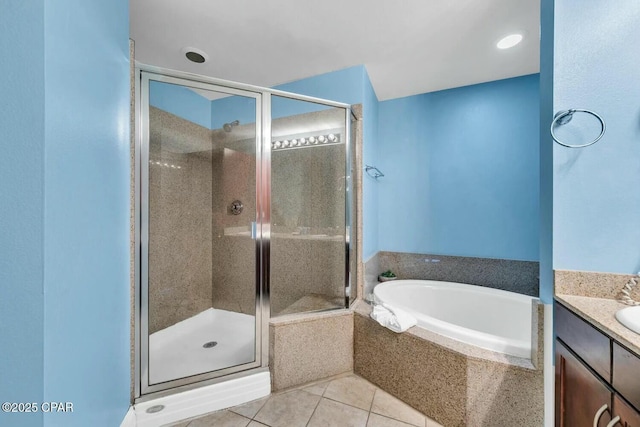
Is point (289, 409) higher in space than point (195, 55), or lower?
lower

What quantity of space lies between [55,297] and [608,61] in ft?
7.85

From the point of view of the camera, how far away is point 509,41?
1.76 m

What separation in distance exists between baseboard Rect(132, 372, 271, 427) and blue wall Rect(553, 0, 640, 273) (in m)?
1.87

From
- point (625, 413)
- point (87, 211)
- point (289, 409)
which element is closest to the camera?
point (625, 413)

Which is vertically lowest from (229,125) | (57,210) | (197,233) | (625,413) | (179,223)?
(625,413)

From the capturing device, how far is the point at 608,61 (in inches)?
42.3

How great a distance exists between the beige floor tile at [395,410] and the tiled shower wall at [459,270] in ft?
2.52

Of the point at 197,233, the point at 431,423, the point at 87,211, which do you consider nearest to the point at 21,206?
the point at 87,211

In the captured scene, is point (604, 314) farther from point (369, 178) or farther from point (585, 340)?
point (369, 178)

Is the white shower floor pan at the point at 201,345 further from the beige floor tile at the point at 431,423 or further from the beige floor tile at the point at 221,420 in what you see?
the beige floor tile at the point at 431,423

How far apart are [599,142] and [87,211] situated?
2237 mm

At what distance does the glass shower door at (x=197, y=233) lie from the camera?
152 centimetres

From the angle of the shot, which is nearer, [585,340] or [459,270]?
[585,340]

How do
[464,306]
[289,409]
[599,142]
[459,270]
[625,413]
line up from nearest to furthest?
1. [625,413]
2. [599,142]
3. [289,409]
4. [464,306]
5. [459,270]
